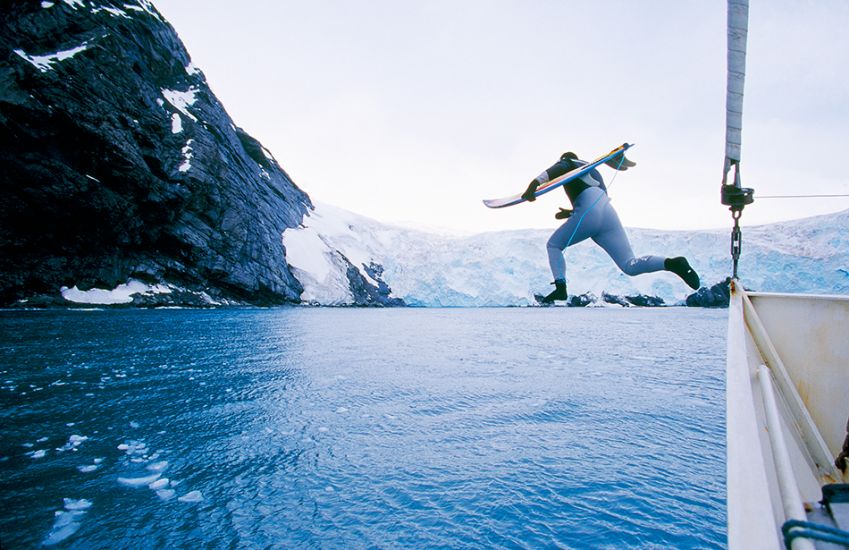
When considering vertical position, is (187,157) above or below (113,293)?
above

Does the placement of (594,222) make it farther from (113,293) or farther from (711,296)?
(711,296)

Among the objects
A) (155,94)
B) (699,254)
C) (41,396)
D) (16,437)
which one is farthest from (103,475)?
(699,254)

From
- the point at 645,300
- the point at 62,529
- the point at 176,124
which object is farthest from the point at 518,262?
the point at 62,529

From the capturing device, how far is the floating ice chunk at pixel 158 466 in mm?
5586

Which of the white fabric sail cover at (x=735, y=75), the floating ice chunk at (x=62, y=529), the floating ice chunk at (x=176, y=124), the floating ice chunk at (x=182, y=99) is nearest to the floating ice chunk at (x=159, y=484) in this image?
the floating ice chunk at (x=62, y=529)

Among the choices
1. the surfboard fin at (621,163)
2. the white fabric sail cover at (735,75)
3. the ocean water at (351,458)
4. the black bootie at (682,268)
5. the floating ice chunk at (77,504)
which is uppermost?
the white fabric sail cover at (735,75)

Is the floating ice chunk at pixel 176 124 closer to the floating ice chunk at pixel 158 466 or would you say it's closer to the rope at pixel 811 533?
the floating ice chunk at pixel 158 466

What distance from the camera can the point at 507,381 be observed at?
40.0 feet

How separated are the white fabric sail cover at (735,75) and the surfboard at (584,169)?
0.81m

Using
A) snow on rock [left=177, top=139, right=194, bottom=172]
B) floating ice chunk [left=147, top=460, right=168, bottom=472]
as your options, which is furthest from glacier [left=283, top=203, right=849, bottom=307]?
floating ice chunk [left=147, top=460, right=168, bottom=472]

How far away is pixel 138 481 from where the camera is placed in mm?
5234

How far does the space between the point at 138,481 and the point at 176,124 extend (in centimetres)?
5301

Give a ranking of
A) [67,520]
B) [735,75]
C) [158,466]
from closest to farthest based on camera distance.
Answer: [735,75]
[67,520]
[158,466]

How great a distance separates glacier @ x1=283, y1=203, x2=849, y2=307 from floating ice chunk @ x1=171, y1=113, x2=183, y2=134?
84.4 ft
